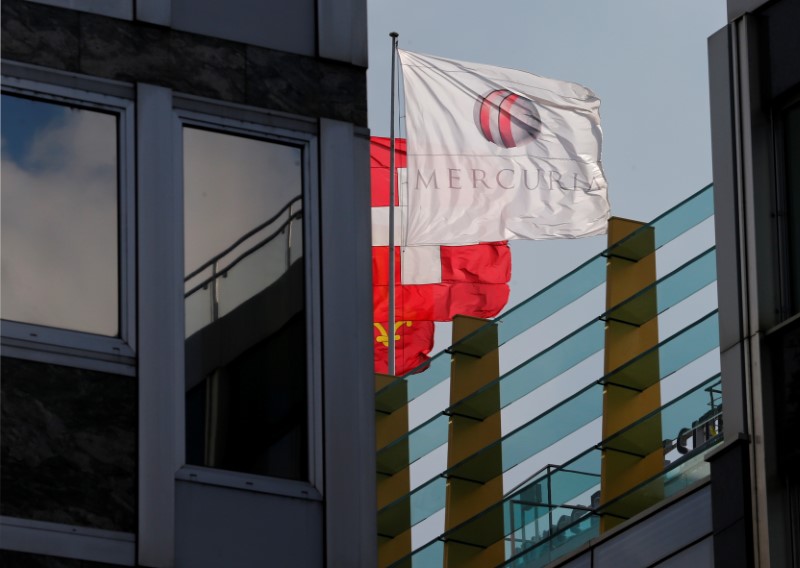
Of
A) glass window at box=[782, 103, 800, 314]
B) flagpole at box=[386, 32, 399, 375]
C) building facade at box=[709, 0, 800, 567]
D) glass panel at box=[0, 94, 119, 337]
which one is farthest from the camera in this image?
flagpole at box=[386, 32, 399, 375]

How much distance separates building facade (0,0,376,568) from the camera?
14.0 m

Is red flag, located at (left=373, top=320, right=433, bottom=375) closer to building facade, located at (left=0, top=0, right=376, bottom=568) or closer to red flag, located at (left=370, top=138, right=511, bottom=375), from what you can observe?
red flag, located at (left=370, top=138, right=511, bottom=375)

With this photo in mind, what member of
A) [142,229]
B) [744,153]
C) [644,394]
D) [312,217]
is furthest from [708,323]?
[142,229]

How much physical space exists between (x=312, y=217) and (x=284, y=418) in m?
1.47

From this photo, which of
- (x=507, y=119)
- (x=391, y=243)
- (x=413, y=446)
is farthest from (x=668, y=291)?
(x=507, y=119)

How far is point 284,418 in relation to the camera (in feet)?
49.3

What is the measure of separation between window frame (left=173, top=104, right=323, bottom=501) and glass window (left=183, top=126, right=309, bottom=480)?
0.15ft

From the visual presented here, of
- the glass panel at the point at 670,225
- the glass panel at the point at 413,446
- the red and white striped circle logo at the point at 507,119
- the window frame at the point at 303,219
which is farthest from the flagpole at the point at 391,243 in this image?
the window frame at the point at 303,219

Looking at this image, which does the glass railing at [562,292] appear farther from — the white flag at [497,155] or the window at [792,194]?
the white flag at [497,155]

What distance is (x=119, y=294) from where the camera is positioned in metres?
14.5

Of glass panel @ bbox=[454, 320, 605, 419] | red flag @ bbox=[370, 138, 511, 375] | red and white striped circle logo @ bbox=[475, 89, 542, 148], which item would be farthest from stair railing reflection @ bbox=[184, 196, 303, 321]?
red and white striped circle logo @ bbox=[475, 89, 542, 148]

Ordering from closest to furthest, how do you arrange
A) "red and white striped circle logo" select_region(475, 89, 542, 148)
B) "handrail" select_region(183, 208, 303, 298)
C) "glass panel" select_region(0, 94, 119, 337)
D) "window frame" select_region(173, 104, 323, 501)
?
1. "glass panel" select_region(0, 94, 119, 337)
2. "window frame" select_region(173, 104, 323, 501)
3. "handrail" select_region(183, 208, 303, 298)
4. "red and white striped circle logo" select_region(475, 89, 542, 148)

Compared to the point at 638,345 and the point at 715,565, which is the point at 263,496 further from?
the point at 638,345

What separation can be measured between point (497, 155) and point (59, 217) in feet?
73.4
